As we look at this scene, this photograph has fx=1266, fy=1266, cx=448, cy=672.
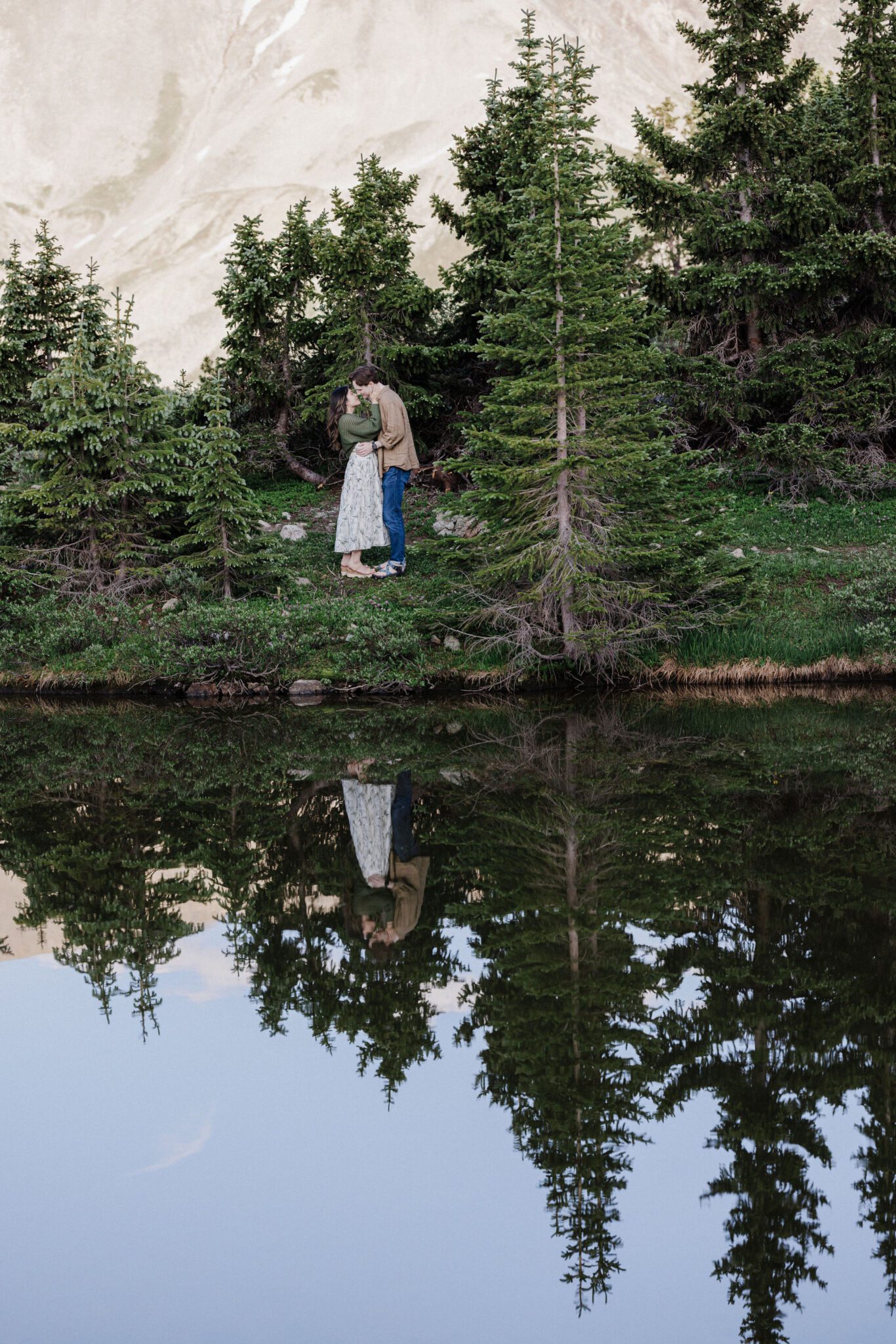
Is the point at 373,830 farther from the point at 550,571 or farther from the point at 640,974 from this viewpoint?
the point at 550,571

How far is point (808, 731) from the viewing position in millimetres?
12023

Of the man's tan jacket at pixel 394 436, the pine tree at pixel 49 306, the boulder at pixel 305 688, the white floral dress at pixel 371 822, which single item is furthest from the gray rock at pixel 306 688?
the pine tree at pixel 49 306

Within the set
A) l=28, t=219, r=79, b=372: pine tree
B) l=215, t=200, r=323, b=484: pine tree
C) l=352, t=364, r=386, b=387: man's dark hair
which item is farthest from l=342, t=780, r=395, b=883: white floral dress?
l=28, t=219, r=79, b=372: pine tree

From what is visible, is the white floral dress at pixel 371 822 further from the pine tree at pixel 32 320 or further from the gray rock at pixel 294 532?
the pine tree at pixel 32 320

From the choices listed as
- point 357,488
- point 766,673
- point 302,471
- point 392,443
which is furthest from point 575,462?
point 302,471

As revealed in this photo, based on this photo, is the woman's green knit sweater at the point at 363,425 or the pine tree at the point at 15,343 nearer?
the woman's green knit sweater at the point at 363,425

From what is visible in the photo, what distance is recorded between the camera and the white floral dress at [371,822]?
8231 millimetres

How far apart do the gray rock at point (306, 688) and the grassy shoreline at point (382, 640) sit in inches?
2.1

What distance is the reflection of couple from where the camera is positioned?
6984 mm

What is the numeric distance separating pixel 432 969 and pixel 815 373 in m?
16.5

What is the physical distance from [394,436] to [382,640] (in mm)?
3170

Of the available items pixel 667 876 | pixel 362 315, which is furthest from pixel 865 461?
pixel 667 876

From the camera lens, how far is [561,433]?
14516 millimetres

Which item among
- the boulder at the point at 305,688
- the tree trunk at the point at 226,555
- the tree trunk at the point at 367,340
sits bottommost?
the boulder at the point at 305,688
